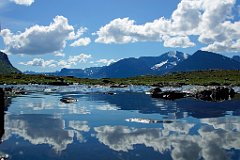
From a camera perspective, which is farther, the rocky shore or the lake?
the rocky shore

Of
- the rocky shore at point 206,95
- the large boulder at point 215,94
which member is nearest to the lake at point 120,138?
the rocky shore at point 206,95

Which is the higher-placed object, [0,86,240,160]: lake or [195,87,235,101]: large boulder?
[195,87,235,101]: large boulder

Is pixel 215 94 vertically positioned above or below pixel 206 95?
above

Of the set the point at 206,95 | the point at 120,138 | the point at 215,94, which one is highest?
the point at 215,94

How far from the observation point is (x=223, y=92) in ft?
304

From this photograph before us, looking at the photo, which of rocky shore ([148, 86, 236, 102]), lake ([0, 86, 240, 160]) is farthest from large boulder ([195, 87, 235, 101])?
lake ([0, 86, 240, 160])

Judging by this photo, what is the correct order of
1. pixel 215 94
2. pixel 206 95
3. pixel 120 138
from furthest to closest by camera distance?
pixel 215 94 < pixel 206 95 < pixel 120 138

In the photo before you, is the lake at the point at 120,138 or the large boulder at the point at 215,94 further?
the large boulder at the point at 215,94

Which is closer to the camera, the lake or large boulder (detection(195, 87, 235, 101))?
the lake

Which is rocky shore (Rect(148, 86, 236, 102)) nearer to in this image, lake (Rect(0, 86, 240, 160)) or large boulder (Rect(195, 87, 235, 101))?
large boulder (Rect(195, 87, 235, 101))

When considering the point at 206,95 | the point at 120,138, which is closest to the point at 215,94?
the point at 206,95

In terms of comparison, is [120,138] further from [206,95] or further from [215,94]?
[215,94]

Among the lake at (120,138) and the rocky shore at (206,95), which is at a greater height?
the rocky shore at (206,95)

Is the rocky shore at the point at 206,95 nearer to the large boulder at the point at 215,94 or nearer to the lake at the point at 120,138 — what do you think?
the large boulder at the point at 215,94
